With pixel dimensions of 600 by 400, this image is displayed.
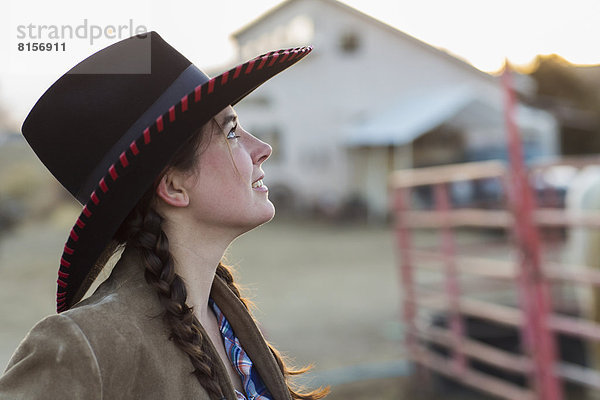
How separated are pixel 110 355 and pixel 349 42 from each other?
1595 centimetres

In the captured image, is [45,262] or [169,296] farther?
[45,262]

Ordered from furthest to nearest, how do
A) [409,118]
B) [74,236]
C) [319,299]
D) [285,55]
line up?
[409,118] → [319,299] → [285,55] → [74,236]

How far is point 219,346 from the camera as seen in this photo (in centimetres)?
133

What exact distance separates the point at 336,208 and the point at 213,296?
14365 millimetres

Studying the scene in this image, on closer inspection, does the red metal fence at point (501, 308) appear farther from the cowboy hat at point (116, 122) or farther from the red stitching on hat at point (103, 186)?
the red stitching on hat at point (103, 186)

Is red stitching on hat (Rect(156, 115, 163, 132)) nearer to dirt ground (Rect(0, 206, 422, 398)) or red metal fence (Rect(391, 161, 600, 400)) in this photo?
dirt ground (Rect(0, 206, 422, 398))

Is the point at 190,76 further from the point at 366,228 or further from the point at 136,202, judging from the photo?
the point at 366,228

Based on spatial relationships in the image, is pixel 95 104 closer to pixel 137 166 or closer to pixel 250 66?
pixel 137 166

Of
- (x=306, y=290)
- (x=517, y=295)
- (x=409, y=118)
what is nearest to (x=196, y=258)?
(x=517, y=295)

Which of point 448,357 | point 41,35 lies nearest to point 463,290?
point 448,357

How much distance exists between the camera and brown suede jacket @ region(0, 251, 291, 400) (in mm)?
987

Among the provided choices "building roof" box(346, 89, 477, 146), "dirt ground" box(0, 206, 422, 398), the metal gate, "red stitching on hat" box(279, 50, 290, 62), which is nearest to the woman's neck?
"red stitching on hat" box(279, 50, 290, 62)

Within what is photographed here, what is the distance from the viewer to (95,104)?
1189 mm

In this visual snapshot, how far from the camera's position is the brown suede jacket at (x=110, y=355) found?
987 millimetres
